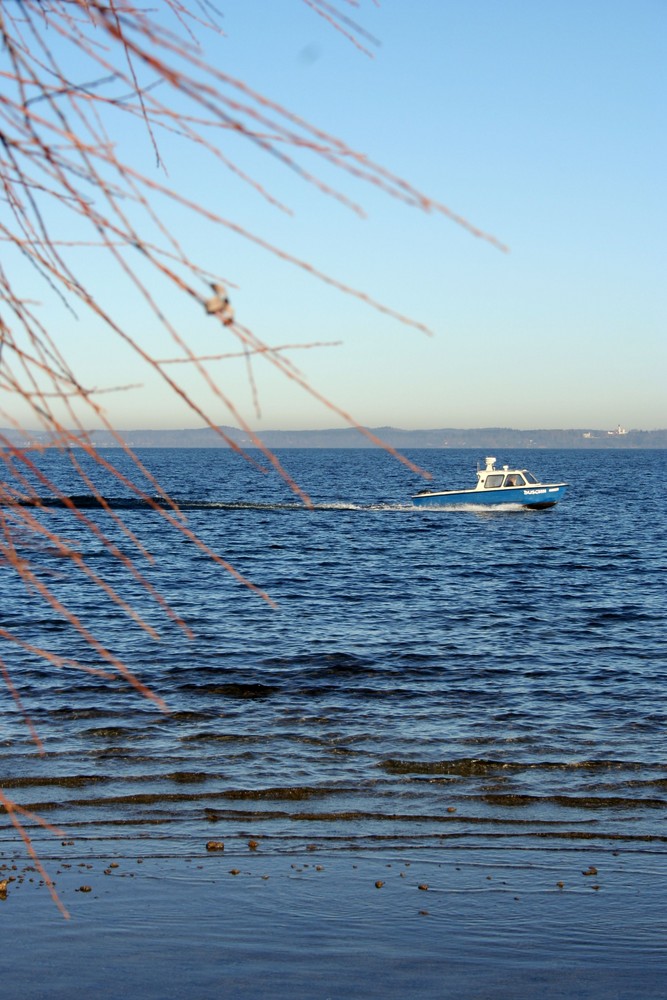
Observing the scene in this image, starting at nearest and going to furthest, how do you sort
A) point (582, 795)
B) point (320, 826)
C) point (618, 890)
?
point (618, 890)
point (320, 826)
point (582, 795)

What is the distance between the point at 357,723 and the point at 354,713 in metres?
0.48

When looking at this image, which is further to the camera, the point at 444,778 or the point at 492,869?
the point at 444,778

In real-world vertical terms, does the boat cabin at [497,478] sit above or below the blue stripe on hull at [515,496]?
above

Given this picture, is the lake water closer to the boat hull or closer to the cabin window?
the boat hull

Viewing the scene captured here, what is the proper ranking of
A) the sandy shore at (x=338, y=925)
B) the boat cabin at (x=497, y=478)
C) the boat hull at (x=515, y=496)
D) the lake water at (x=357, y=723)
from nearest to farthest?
the sandy shore at (x=338, y=925) < the lake water at (x=357, y=723) < the boat hull at (x=515, y=496) < the boat cabin at (x=497, y=478)

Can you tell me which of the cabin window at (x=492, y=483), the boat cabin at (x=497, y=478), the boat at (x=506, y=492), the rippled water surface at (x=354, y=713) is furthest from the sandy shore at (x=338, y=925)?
the cabin window at (x=492, y=483)

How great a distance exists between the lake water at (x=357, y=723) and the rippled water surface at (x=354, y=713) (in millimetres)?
37

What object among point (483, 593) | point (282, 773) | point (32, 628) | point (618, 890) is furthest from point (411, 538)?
point (618, 890)

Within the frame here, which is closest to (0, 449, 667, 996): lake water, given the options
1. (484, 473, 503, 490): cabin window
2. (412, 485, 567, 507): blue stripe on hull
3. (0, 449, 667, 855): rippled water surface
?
(0, 449, 667, 855): rippled water surface

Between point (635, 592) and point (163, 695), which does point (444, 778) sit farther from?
point (635, 592)

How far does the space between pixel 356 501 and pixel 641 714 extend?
56.4m

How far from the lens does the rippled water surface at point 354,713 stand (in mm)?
9164

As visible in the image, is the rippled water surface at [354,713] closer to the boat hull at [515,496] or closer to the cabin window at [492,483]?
the boat hull at [515,496]

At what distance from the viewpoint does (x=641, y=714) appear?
12977mm
